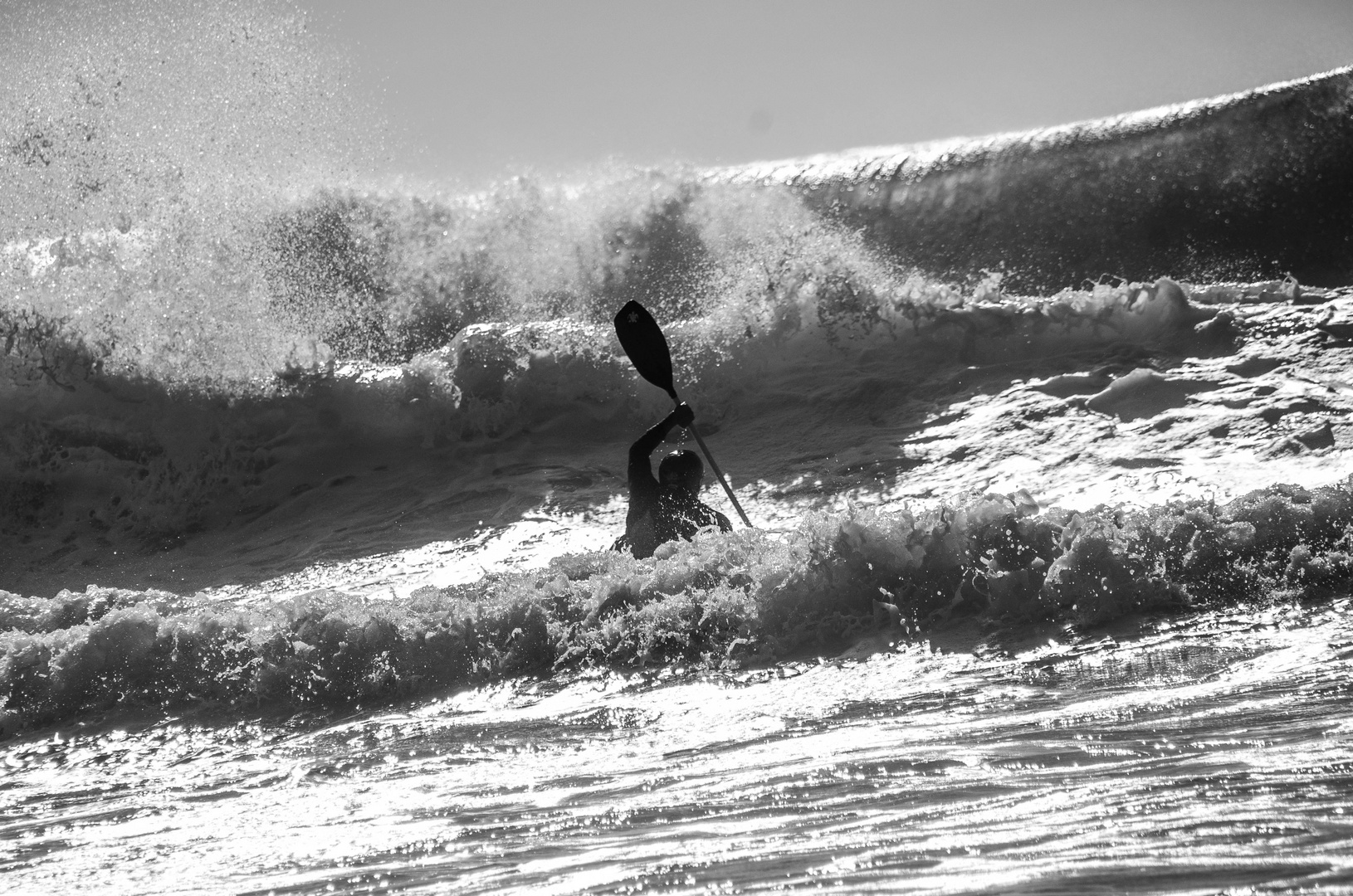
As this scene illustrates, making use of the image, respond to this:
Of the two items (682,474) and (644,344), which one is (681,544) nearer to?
(682,474)

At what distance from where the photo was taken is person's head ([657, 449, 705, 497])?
4508 millimetres

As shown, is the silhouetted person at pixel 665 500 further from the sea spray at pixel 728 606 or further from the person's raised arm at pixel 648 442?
the sea spray at pixel 728 606

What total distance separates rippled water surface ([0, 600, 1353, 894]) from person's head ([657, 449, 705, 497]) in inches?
53.6

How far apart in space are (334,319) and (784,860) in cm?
701

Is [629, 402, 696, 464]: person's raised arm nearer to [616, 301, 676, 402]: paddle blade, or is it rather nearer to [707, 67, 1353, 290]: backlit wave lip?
[616, 301, 676, 402]: paddle blade

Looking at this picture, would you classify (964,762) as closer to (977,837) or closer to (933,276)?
(977,837)

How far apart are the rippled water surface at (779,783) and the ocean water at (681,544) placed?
1cm

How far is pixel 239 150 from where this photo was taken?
9.20 meters

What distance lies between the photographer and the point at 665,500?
A: 4500mm

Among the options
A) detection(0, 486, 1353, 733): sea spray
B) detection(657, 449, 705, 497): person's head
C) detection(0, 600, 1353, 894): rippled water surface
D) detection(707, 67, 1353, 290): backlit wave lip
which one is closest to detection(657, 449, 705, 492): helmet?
detection(657, 449, 705, 497): person's head

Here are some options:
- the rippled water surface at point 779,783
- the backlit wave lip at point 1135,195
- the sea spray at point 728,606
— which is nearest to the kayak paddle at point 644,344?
the sea spray at point 728,606

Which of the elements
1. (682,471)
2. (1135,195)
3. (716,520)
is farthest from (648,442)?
(1135,195)

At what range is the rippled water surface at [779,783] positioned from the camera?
1.88m

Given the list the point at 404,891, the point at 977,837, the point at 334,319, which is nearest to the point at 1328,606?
the point at 977,837
